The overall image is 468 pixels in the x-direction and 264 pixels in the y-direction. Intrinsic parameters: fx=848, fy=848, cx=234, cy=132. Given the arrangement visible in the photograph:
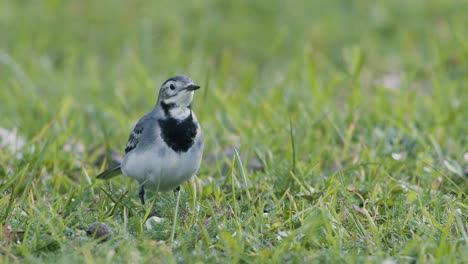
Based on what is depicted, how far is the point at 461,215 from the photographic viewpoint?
4852 mm

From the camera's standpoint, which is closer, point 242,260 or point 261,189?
point 242,260

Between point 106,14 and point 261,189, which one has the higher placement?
point 106,14

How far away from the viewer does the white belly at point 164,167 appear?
16.1ft

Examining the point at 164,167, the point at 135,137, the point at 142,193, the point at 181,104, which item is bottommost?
the point at 142,193

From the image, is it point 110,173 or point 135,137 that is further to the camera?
point 110,173

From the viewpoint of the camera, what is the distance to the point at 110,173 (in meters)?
5.48

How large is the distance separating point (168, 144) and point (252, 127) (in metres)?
1.67

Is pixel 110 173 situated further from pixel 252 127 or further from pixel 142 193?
pixel 252 127

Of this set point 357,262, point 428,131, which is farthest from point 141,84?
point 357,262

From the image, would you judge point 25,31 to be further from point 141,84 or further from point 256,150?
point 256,150

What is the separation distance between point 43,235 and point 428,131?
3.37 meters

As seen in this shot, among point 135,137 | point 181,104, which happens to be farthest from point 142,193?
point 181,104

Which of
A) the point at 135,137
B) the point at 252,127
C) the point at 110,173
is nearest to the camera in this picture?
the point at 135,137

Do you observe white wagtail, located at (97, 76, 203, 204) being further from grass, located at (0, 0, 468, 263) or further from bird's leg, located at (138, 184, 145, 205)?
grass, located at (0, 0, 468, 263)
